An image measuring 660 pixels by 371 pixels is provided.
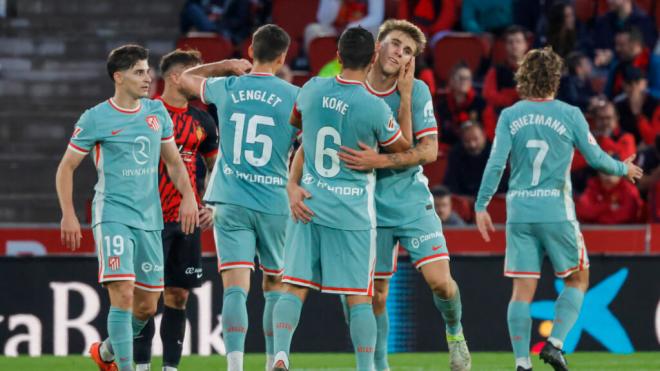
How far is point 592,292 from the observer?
36.4 ft

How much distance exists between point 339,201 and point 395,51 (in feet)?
3.29

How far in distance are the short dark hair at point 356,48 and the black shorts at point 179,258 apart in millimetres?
1986

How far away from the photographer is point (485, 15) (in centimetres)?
1603

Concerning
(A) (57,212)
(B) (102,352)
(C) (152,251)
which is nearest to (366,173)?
(C) (152,251)

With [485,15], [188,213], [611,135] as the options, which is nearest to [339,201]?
[188,213]

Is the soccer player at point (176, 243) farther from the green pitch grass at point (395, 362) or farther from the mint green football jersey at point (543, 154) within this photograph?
the mint green football jersey at point (543, 154)

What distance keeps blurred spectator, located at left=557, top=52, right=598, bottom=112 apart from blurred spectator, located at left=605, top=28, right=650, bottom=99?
240mm

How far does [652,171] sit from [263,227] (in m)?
6.43

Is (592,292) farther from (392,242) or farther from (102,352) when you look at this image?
(102,352)

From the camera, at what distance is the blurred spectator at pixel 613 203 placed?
12.8 m

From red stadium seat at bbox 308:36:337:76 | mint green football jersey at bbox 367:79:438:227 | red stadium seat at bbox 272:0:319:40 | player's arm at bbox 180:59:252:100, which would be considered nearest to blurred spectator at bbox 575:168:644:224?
red stadium seat at bbox 308:36:337:76

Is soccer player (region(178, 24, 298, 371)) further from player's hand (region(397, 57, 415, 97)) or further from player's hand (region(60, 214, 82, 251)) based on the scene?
player's hand (region(60, 214, 82, 251))

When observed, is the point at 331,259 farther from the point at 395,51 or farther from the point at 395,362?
the point at 395,362

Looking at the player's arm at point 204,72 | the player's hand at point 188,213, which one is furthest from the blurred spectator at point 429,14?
the player's hand at point 188,213
